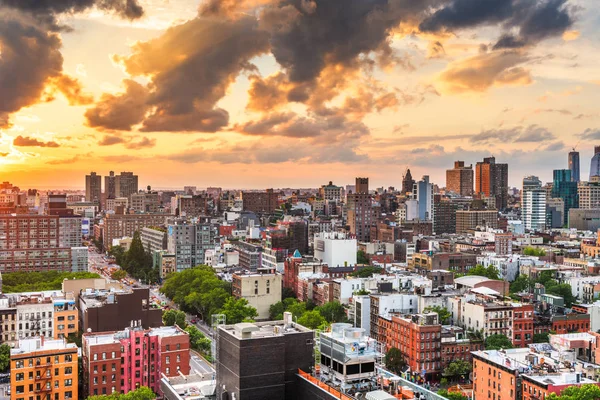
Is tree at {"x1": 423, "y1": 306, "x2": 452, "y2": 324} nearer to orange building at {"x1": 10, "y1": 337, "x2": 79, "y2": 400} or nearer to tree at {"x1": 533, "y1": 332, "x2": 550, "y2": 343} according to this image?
tree at {"x1": 533, "y1": 332, "x2": 550, "y2": 343}

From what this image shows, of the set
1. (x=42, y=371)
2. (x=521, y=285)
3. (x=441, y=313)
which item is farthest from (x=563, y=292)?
(x=42, y=371)

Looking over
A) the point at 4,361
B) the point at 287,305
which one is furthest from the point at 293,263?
the point at 4,361

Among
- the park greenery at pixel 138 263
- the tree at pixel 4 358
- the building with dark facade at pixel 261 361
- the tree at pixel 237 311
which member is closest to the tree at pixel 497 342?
the tree at pixel 237 311

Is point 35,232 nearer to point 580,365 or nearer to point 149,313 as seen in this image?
point 149,313

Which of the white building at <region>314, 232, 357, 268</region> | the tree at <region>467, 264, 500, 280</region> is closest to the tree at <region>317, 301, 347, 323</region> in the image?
the white building at <region>314, 232, 357, 268</region>

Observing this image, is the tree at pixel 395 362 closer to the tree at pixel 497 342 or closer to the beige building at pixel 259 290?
the tree at pixel 497 342
